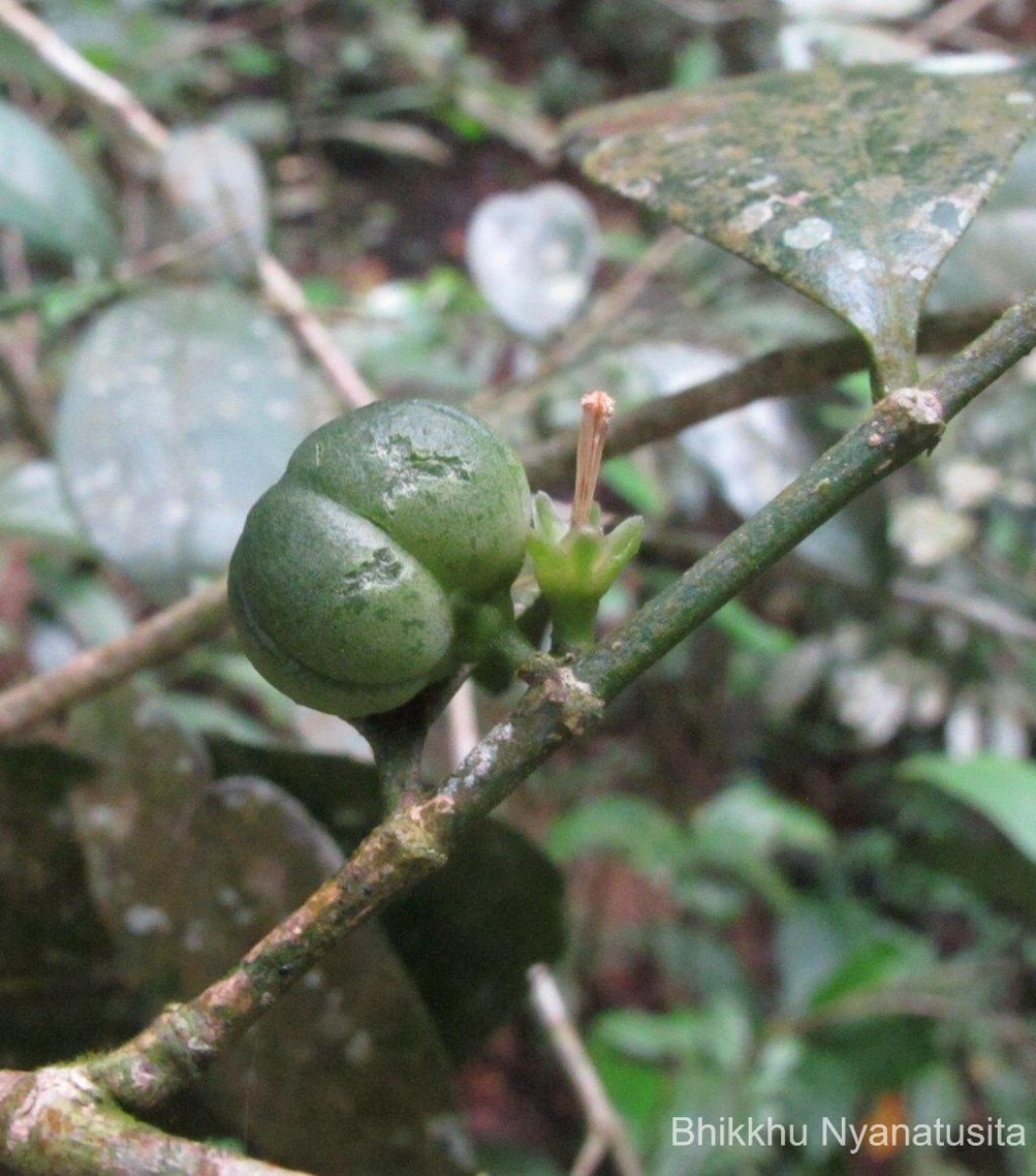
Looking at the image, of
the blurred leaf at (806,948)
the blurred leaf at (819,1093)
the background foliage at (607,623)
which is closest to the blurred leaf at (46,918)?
the background foliage at (607,623)

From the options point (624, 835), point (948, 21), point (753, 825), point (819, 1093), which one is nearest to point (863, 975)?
point (819, 1093)

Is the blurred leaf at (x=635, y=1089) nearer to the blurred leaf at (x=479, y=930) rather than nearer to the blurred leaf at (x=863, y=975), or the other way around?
the blurred leaf at (x=863, y=975)

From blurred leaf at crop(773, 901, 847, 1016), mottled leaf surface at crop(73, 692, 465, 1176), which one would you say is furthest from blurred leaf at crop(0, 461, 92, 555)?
blurred leaf at crop(773, 901, 847, 1016)

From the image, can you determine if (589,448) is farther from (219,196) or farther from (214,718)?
(219,196)

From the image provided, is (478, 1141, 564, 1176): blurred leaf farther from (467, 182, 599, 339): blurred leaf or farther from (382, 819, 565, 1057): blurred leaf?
(467, 182, 599, 339): blurred leaf

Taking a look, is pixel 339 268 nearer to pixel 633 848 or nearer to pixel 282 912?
pixel 633 848

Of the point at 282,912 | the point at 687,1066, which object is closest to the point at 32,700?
the point at 282,912
